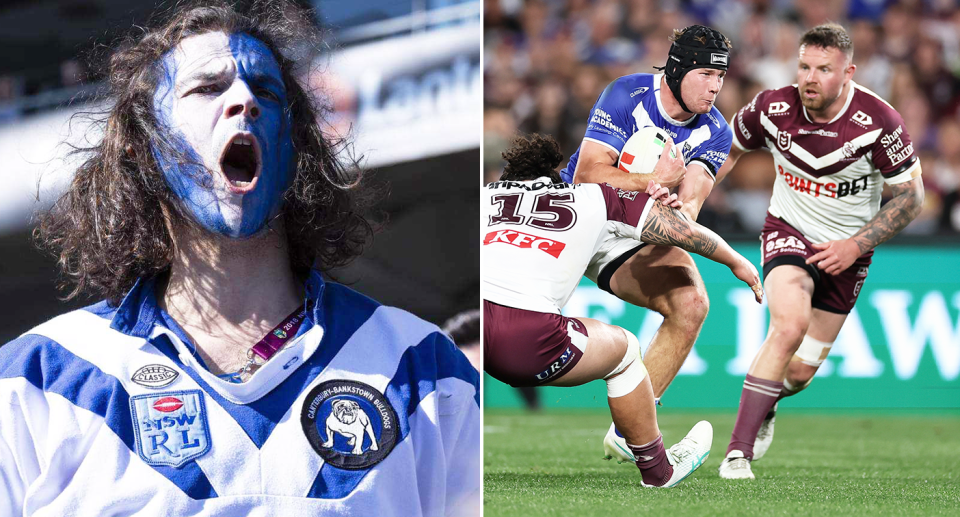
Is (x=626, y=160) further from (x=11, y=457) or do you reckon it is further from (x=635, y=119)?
(x=11, y=457)

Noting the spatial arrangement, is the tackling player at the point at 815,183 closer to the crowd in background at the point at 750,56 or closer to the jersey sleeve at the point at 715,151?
the jersey sleeve at the point at 715,151

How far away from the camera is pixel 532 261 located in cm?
282

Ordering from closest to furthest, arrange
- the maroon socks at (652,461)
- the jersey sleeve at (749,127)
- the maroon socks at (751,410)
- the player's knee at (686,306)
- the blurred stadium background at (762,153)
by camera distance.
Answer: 1. the maroon socks at (652,461)
2. the player's knee at (686,306)
3. the maroon socks at (751,410)
4. the jersey sleeve at (749,127)
5. the blurred stadium background at (762,153)

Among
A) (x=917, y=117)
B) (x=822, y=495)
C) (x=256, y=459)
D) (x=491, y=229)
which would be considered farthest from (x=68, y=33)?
(x=917, y=117)

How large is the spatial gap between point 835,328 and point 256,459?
3488mm

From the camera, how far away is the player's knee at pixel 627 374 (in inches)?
119

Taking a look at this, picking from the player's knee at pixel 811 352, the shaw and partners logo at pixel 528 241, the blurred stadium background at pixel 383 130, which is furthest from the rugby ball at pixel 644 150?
the player's knee at pixel 811 352

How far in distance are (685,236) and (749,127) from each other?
126 centimetres

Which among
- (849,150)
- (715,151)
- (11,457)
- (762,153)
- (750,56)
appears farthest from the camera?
(750,56)

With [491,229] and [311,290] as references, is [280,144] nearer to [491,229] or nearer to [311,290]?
[311,290]

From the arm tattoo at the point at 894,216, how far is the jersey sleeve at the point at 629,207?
4.89 feet

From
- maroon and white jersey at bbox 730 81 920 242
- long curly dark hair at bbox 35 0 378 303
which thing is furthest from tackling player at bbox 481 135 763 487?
maroon and white jersey at bbox 730 81 920 242

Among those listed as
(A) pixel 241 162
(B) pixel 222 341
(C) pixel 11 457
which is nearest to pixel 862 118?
(A) pixel 241 162

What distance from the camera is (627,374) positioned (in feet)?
9.95
